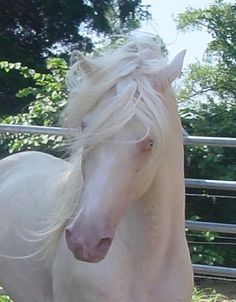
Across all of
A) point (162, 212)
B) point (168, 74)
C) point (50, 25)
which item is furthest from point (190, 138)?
point (50, 25)

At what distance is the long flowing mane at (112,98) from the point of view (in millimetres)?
2135

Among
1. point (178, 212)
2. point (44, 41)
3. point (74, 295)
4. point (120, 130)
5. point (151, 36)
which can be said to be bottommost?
point (74, 295)

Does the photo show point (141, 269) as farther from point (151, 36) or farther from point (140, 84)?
point (151, 36)

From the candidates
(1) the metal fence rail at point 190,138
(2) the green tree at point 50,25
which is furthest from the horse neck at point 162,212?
(2) the green tree at point 50,25

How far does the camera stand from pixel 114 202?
206 centimetres

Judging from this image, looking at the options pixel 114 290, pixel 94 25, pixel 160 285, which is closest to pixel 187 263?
pixel 160 285

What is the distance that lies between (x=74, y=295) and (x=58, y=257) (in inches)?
6.6

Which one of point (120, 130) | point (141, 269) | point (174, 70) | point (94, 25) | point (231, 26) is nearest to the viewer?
point (120, 130)

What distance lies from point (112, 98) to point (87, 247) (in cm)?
47

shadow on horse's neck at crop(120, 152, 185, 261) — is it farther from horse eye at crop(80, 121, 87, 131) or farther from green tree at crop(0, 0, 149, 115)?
green tree at crop(0, 0, 149, 115)

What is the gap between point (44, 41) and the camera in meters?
10.9

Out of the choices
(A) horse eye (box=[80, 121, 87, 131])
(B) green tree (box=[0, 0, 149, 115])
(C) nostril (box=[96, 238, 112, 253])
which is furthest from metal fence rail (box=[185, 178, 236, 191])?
(B) green tree (box=[0, 0, 149, 115])

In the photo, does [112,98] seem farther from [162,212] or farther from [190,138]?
[190,138]

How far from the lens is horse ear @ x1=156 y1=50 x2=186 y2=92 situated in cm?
225
